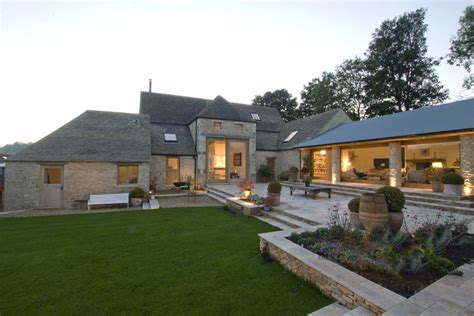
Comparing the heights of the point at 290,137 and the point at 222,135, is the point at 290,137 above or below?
above

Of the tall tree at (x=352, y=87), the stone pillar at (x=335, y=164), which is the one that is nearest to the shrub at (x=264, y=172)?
the stone pillar at (x=335, y=164)

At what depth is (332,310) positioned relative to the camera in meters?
2.73

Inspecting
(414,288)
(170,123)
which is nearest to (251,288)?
(414,288)

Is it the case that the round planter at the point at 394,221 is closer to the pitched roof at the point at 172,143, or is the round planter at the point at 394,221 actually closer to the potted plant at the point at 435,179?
the potted plant at the point at 435,179

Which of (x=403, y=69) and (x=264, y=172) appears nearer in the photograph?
(x=264, y=172)

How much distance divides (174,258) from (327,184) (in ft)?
39.5

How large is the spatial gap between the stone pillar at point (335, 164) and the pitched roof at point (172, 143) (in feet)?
34.4

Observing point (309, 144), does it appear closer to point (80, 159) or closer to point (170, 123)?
point (170, 123)

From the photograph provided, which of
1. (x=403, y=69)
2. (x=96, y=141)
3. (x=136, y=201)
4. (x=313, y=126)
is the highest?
(x=403, y=69)

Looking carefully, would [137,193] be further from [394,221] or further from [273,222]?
[394,221]

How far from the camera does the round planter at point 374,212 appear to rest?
434cm

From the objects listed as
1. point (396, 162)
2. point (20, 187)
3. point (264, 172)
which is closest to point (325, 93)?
point (264, 172)

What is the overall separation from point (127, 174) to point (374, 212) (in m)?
13.2

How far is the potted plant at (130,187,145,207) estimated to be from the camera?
11.6 m
